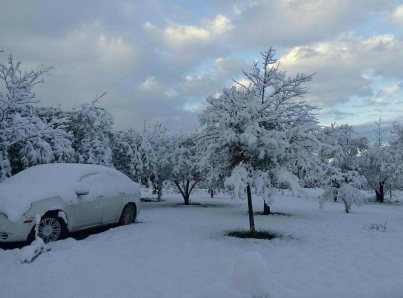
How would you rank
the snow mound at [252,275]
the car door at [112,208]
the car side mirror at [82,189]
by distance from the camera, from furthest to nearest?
the car door at [112,208]
the car side mirror at [82,189]
the snow mound at [252,275]

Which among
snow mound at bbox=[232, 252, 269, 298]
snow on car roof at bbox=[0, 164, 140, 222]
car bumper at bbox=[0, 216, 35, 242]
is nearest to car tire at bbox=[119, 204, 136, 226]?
snow on car roof at bbox=[0, 164, 140, 222]

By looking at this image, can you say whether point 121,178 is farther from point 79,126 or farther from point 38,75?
point 38,75

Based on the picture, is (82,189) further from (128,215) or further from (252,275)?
(252,275)

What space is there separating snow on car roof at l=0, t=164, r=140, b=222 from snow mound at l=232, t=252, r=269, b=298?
457cm

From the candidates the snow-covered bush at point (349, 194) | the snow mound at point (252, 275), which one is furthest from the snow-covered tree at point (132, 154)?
the snow mound at point (252, 275)

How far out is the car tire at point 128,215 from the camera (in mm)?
8922

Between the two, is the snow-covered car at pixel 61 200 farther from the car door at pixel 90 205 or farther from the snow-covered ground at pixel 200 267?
the snow-covered ground at pixel 200 267

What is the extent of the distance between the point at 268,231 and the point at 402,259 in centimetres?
350

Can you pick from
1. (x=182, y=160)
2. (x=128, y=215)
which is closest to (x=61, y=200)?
(x=128, y=215)

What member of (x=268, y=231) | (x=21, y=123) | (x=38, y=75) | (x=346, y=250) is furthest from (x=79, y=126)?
(x=346, y=250)

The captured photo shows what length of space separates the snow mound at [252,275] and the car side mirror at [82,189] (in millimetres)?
4633

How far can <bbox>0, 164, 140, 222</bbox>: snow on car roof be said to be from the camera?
20.1 ft

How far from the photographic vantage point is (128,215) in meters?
9.21

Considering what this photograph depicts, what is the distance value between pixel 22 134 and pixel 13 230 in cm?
406
